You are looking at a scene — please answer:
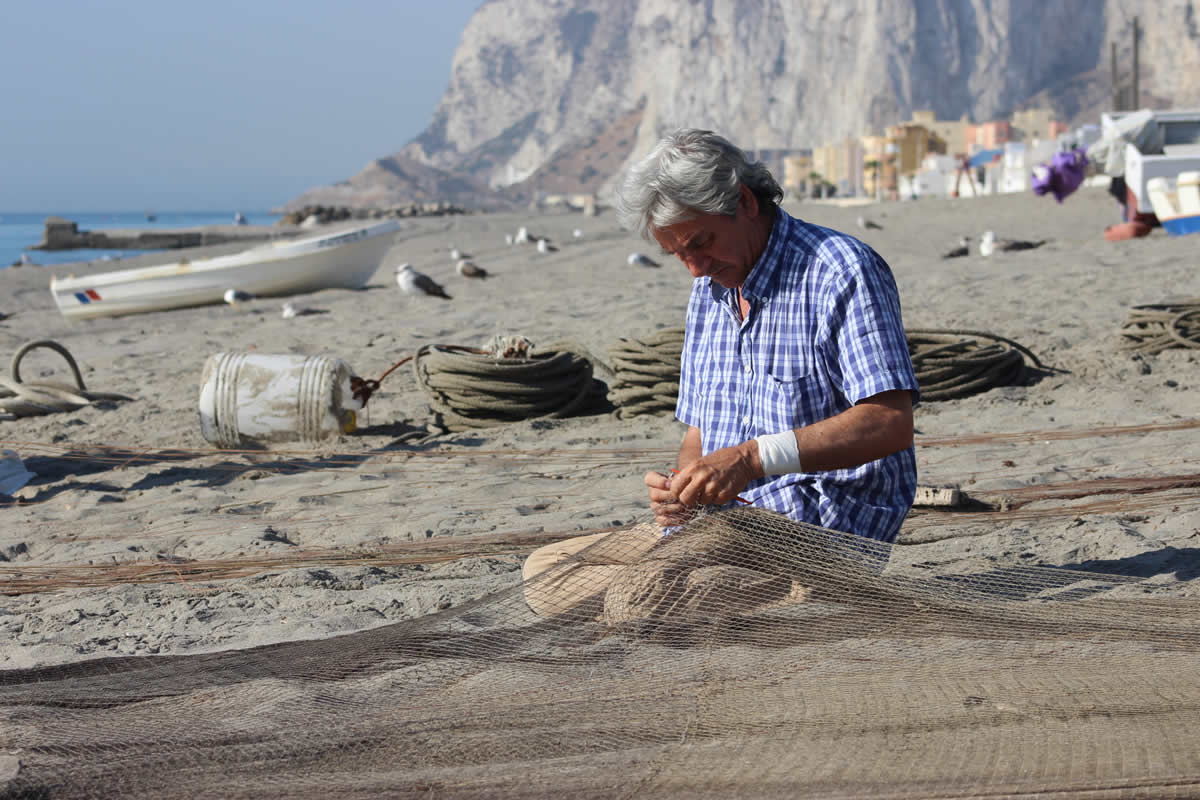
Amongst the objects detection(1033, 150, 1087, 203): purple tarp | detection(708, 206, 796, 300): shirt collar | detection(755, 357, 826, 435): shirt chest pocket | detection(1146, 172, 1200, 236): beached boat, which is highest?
detection(1033, 150, 1087, 203): purple tarp

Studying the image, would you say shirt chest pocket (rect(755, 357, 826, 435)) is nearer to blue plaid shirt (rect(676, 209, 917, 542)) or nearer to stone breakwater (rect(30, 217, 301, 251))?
blue plaid shirt (rect(676, 209, 917, 542))

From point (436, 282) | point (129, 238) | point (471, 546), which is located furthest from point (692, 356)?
point (129, 238)

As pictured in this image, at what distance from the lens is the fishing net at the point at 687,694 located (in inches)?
78.5

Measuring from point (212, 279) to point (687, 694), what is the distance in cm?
1248

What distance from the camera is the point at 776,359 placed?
9.48 feet

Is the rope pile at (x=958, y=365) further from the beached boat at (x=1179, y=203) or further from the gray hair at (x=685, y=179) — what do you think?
the beached boat at (x=1179, y=203)

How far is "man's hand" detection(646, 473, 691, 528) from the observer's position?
109 inches

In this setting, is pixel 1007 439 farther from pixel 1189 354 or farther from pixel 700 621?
pixel 700 621

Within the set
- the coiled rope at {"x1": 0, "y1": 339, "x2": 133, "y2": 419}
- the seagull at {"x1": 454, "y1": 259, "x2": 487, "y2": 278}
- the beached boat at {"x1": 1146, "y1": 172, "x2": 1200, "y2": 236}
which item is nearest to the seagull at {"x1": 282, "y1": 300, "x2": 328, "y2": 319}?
the seagull at {"x1": 454, "y1": 259, "x2": 487, "y2": 278}

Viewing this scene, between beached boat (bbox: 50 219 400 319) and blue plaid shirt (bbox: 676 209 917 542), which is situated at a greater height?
beached boat (bbox: 50 219 400 319)

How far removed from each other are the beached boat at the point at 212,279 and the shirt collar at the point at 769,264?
1140 cm

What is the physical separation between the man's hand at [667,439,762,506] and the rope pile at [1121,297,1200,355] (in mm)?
4726

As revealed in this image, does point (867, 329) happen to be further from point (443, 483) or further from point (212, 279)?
point (212, 279)

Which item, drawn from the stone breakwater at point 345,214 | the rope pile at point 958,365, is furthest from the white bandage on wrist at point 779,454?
the stone breakwater at point 345,214
